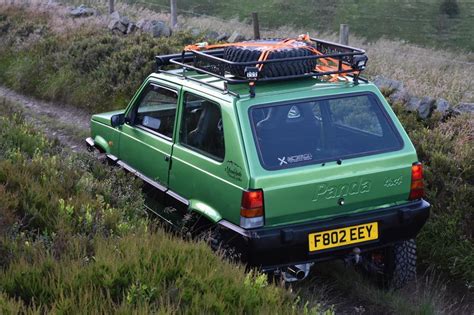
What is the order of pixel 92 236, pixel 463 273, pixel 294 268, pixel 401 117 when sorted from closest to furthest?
1. pixel 92 236
2. pixel 294 268
3. pixel 463 273
4. pixel 401 117

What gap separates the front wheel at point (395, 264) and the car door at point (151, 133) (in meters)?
1.93

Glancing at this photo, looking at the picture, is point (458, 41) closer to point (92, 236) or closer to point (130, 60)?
point (130, 60)

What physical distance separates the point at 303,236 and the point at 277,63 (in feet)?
4.89

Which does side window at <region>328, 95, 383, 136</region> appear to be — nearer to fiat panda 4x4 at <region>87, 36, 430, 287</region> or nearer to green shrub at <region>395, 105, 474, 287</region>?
fiat panda 4x4 at <region>87, 36, 430, 287</region>

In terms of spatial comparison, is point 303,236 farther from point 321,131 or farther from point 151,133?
point 151,133

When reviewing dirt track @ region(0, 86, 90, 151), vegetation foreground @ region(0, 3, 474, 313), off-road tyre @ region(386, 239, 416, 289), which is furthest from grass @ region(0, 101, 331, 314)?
dirt track @ region(0, 86, 90, 151)

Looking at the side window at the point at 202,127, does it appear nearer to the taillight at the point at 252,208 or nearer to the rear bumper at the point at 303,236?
the taillight at the point at 252,208

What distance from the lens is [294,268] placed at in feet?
16.4

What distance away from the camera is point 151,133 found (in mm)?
6211

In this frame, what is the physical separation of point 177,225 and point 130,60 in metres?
7.43

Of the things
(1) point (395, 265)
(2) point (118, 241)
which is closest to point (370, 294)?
(1) point (395, 265)

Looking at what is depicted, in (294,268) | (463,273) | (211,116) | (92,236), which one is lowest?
(463,273)

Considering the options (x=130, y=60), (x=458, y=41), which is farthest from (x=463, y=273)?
(x=458, y=41)

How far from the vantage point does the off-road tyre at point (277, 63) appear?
545 cm
